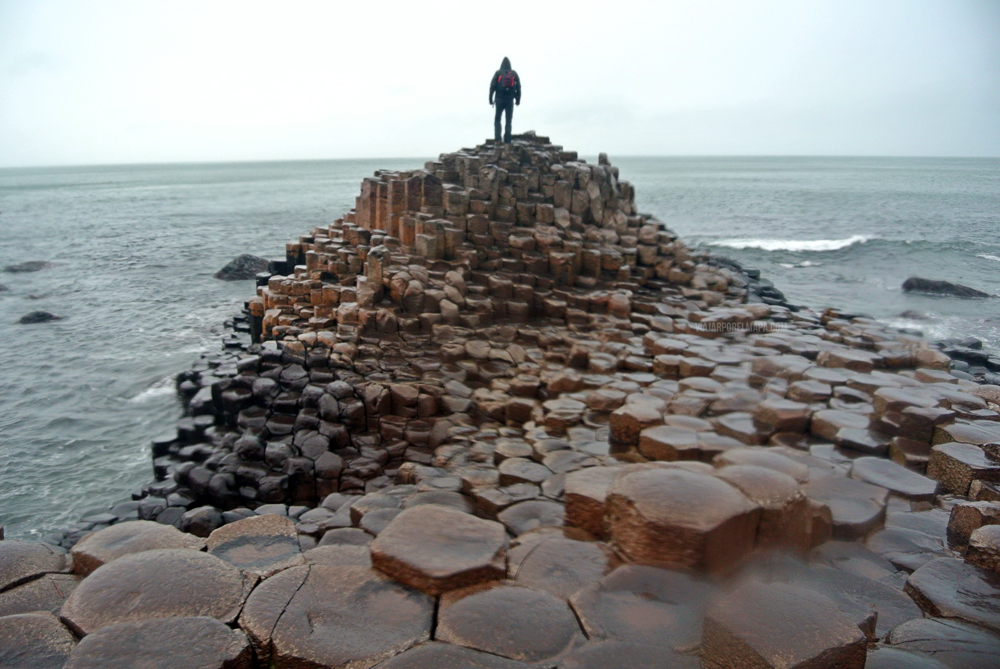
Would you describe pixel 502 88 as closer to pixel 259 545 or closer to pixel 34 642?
pixel 259 545

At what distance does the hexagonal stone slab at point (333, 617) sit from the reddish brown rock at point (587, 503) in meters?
1.52

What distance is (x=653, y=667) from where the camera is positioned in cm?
276

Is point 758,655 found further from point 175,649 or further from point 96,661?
point 96,661

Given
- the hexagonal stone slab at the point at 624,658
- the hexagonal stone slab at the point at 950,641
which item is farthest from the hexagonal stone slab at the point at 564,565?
the hexagonal stone slab at the point at 950,641

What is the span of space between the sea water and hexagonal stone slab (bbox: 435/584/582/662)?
8.38m

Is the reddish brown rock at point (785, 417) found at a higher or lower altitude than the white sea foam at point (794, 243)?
lower

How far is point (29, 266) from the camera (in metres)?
28.5

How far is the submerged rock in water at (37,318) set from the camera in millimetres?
19328

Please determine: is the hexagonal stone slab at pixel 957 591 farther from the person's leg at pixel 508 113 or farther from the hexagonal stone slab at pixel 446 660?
the person's leg at pixel 508 113

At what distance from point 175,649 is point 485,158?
12.4m

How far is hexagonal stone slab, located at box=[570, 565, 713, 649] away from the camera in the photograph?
3053 mm

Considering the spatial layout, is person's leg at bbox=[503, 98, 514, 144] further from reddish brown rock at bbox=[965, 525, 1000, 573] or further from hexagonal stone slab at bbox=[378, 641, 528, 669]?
hexagonal stone slab at bbox=[378, 641, 528, 669]

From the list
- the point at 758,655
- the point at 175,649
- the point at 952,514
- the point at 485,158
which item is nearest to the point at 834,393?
the point at 952,514

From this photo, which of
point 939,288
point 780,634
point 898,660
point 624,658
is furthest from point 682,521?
point 939,288
